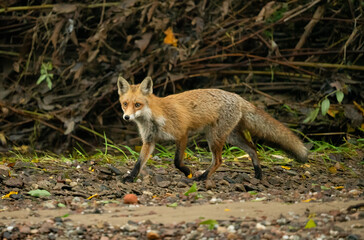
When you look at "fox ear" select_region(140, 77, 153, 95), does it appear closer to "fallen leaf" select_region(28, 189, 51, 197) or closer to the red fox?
the red fox

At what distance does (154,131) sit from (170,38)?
2472 mm

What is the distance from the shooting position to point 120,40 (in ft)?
28.7

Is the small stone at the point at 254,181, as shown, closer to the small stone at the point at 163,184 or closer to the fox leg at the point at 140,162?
the small stone at the point at 163,184

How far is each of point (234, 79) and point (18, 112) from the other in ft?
11.4

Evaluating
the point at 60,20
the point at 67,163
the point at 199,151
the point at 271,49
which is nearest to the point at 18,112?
the point at 60,20

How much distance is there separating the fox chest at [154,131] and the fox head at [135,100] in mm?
106

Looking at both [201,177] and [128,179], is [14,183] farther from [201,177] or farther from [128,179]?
[201,177]

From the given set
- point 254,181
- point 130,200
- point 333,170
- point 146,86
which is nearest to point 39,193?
point 130,200

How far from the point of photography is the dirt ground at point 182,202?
3.48 meters

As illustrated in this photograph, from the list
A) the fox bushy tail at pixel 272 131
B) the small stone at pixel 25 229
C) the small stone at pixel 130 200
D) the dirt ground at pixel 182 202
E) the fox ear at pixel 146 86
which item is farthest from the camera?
the fox bushy tail at pixel 272 131

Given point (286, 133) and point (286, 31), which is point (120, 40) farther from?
point (286, 133)

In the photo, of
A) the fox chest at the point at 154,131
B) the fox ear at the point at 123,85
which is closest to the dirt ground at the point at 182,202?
the fox chest at the point at 154,131

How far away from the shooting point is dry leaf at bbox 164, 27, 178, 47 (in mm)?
7895

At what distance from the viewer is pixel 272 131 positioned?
617cm
